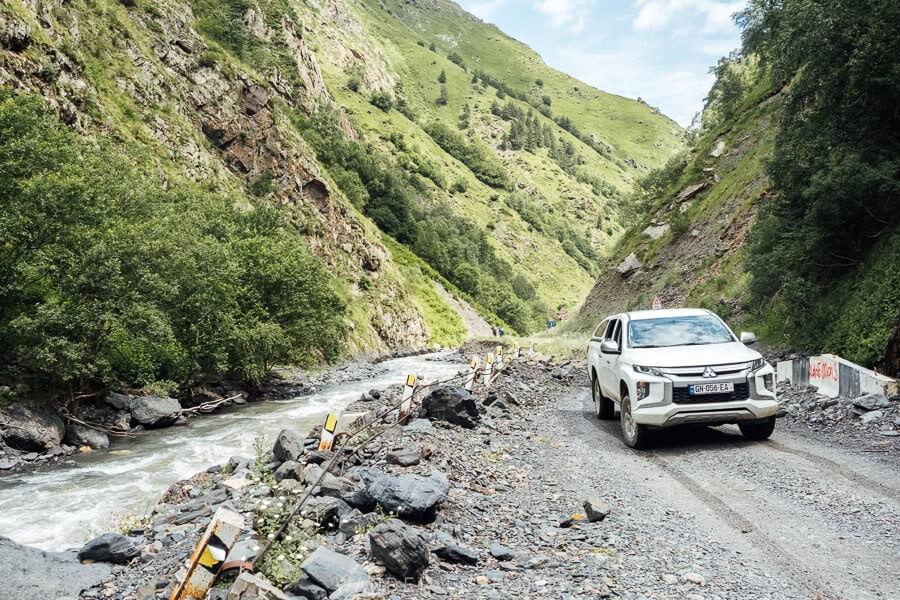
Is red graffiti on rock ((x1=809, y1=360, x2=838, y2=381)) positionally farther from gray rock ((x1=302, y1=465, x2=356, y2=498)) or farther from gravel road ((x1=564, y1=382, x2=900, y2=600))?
gray rock ((x1=302, y1=465, x2=356, y2=498))

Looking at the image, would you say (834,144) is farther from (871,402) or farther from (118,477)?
(118,477)

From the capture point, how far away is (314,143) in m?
71.2

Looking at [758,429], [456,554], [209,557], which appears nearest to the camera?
[209,557]

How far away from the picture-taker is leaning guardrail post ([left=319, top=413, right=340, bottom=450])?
31.0 ft

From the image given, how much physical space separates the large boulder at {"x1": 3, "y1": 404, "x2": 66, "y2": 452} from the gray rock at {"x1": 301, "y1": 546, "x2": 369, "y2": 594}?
14760 mm

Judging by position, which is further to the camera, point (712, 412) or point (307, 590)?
point (712, 412)

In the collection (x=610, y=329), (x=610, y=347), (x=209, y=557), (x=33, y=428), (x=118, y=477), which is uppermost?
(x=610, y=329)

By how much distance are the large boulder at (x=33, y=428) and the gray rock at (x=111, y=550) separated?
34.7ft

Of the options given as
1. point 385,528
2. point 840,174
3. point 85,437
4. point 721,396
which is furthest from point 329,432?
point 840,174

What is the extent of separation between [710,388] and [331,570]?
6441mm

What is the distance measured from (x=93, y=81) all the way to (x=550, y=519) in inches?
1614

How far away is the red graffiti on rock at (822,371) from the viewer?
39.4 feet

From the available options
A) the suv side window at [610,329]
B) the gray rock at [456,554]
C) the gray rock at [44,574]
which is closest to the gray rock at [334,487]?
the gray rock at [456,554]

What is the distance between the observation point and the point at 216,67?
50.7m
